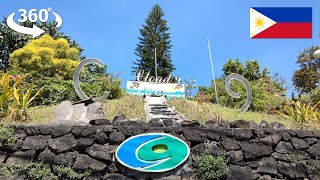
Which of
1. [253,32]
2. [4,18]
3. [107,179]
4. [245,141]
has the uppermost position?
[4,18]

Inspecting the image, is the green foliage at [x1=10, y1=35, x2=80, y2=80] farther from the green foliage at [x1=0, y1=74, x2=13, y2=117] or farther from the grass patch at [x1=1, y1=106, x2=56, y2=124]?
the green foliage at [x1=0, y1=74, x2=13, y2=117]

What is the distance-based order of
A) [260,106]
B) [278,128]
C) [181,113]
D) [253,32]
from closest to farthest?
[278,128]
[181,113]
[253,32]
[260,106]

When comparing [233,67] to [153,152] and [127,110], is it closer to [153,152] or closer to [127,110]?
[127,110]

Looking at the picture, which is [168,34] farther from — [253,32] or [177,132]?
[177,132]

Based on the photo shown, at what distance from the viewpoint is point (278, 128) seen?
25.6 ft

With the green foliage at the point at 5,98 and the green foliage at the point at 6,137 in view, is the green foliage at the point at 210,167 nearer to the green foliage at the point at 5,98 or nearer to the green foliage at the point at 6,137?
the green foliage at the point at 6,137

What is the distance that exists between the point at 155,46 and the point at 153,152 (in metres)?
24.2

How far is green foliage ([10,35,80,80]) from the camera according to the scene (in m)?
16.6

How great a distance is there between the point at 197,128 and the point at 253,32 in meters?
5.04

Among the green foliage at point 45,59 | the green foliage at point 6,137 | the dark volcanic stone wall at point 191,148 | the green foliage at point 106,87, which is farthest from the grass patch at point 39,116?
the green foliage at point 45,59

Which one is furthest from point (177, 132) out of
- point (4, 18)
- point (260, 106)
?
point (4, 18)

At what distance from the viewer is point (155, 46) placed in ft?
101

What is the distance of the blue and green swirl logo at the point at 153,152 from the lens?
6672mm

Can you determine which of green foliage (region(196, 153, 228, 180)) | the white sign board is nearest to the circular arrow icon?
the white sign board
